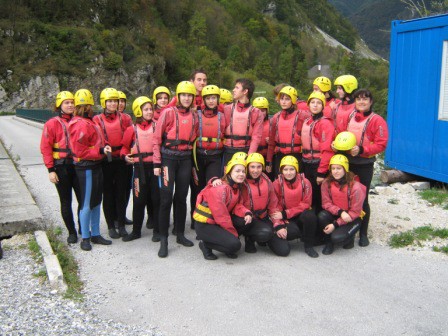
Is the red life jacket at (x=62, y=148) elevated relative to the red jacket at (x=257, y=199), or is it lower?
elevated

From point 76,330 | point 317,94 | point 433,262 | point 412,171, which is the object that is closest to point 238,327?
point 76,330

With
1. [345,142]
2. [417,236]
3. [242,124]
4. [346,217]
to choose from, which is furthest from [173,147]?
[417,236]

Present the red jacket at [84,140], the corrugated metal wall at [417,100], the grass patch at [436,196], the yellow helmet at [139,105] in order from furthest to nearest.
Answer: the corrugated metal wall at [417,100]
the grass patch at [436,196]
the yellow helmet at [139,105]
the red jacket at [84,140]

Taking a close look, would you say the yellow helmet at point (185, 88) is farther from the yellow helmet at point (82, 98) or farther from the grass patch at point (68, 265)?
the grass patch at point (68, 265)

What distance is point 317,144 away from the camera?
616cm

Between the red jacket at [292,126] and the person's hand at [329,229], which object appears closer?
the person's hand at [329,229]

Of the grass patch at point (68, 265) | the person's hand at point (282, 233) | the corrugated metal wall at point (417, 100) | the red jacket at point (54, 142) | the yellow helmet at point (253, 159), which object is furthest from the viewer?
the corrugated metal wall at point (417, 100)

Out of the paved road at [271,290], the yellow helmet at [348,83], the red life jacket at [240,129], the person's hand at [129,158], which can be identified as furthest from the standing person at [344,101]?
the person's hand at [129,158]

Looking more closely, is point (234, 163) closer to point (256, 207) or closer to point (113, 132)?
point (256, 207)

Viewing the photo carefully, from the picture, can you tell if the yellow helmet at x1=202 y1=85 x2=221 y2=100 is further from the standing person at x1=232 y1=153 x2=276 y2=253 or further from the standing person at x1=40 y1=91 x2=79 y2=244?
the standing person at x1=40 y1=91 x2=79 y2=244

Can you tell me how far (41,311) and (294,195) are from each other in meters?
3.19

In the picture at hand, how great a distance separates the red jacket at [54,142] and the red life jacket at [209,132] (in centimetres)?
168

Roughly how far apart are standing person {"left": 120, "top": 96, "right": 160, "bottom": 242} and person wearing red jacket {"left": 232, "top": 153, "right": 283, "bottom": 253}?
4.29 ft

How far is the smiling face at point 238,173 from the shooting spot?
553cm
